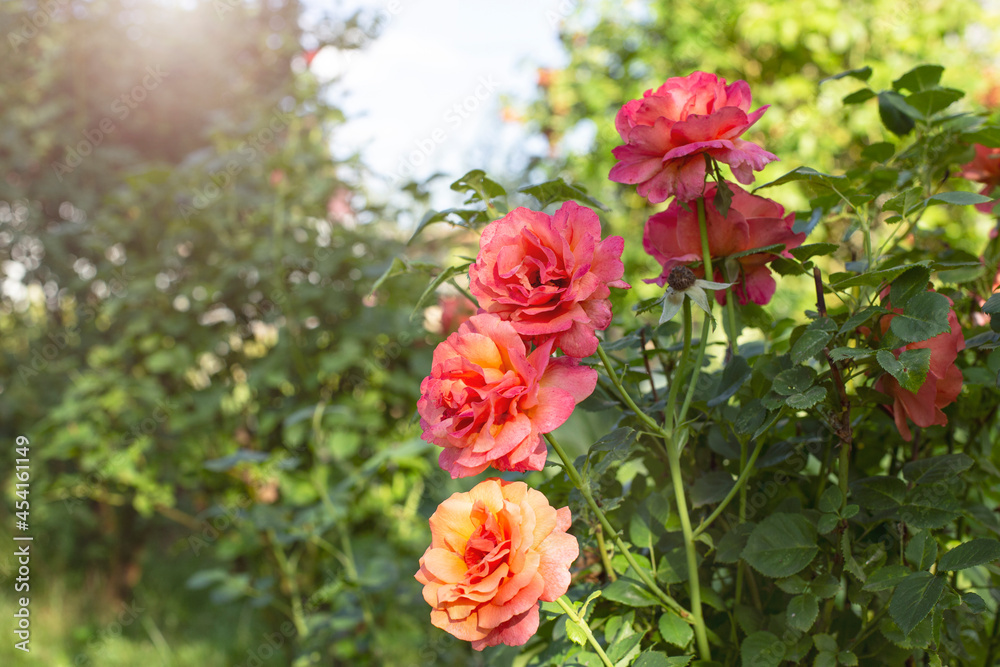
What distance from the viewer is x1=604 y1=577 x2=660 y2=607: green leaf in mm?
580

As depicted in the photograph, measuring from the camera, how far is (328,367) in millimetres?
1854

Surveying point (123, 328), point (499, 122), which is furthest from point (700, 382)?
point (499, 122)

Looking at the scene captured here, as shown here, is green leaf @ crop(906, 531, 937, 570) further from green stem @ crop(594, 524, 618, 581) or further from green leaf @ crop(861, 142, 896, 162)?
green leaf @ crop(861, 142, 896, 162)

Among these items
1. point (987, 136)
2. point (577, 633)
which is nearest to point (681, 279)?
point (577, 633)

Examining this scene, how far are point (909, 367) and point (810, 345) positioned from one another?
72 mm

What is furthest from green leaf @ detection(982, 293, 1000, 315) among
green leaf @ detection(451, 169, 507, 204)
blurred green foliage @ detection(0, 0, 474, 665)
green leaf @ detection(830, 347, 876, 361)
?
blurred green foliage @ detection(0, 0, 474, 665)

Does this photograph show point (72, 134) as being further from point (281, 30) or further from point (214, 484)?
point (214, 484)

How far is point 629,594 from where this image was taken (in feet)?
1.95

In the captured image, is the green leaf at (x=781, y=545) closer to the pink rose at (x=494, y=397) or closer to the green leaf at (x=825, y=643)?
the green leaf at (x=825, y=643)

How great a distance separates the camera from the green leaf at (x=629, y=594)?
1.90 ft

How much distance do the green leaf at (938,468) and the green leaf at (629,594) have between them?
0.26m

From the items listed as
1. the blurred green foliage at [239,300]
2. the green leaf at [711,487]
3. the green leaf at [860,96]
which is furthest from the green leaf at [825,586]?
the green leaf at [860,96]

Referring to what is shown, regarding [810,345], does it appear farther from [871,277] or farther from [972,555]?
[972,555]

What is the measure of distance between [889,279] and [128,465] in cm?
221
